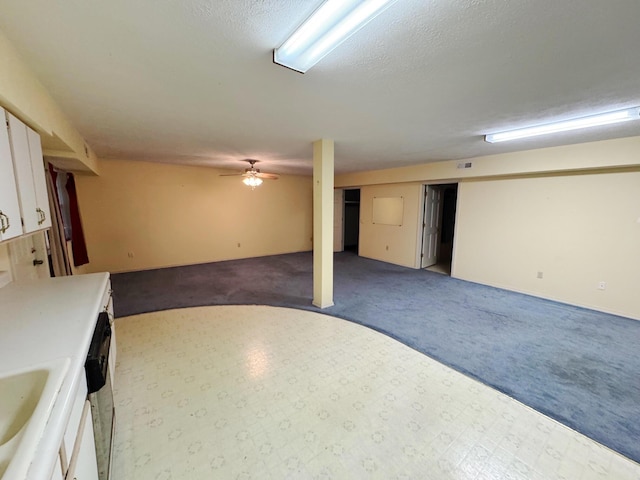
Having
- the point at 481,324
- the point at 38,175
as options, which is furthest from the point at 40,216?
the point at 481,324

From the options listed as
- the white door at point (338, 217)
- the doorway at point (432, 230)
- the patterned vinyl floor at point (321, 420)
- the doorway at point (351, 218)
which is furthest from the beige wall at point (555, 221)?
the doorway at point (351, 218)

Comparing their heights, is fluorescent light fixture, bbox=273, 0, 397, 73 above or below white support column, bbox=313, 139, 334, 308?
above

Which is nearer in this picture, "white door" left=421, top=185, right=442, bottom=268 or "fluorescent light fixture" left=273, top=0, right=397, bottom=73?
"fluorescent light fixture" left=273, top=0, right=397, bottom=73

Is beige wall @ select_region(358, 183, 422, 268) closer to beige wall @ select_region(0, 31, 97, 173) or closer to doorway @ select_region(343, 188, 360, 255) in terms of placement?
doorway @ select_region(343, 188, 360, 255)

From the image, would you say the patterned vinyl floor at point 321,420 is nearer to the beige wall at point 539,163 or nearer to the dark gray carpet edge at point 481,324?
the dark gray carpet edge at point 481,324

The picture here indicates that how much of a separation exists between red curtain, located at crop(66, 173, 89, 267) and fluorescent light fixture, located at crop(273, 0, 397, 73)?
184 inches

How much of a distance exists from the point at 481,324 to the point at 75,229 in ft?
20.4

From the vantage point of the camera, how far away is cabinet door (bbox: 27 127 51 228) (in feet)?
5.90

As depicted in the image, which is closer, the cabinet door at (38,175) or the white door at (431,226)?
the cabinet door at (38,175)

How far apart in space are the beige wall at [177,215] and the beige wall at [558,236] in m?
4.52

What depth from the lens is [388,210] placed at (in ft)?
20.9

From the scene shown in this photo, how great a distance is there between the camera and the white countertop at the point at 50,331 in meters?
0.76

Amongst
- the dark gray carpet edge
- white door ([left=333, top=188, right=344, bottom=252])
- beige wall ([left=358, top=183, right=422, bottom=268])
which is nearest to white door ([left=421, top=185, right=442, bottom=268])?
beige wall ([left=358, top=183, right=422, bottom=268])

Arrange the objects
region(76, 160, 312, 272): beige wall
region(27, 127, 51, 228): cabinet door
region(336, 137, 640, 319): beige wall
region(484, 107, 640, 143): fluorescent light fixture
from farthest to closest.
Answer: region(76, 160, 312, 272): beige wall, region(336, 137, 640, 319): beige wall, region(484, 107, 640, 143): fluorescent light fixture, region(27, 127, 51, 228): cabinet door
